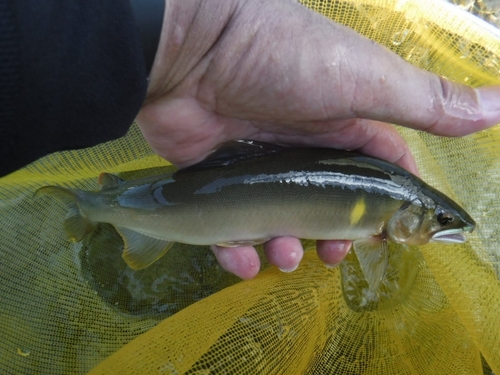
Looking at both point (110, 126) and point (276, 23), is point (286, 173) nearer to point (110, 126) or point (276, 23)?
point (276, 23)

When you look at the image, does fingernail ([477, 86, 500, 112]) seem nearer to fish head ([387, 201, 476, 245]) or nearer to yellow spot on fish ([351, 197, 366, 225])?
fish head ([387, 201, 476, 245])

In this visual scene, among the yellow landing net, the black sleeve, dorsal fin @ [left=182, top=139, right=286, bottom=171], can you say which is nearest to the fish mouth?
the yellow landing net

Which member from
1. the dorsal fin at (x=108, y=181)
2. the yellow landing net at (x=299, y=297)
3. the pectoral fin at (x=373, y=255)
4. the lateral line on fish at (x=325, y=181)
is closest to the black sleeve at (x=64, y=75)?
the dorsal fin at (x=108, y=181)

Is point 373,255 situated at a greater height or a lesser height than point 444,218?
lesser

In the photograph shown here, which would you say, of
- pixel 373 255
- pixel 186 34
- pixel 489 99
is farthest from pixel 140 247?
pixel 489 99

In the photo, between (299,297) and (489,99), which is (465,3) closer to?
(489,99)

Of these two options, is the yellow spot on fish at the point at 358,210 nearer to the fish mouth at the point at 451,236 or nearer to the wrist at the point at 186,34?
the fish mouth at the point at 451,236
